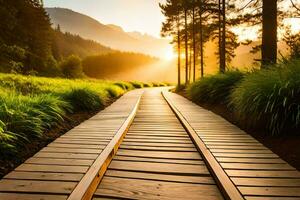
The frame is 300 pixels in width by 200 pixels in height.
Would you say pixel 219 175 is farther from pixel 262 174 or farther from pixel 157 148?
pixel 157 148

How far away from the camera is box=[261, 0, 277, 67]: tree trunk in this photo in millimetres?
8492

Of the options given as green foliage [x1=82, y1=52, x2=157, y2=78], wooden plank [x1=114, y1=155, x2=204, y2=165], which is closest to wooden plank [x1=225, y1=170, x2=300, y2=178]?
wooden plank [x1=114, y1=155, x2=204, y2=165]

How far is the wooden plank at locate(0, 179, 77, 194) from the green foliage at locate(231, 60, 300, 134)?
355cm

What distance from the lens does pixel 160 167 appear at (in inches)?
153

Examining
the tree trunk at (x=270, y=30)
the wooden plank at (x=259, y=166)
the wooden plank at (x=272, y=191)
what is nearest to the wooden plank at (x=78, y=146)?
the wooden plank at (x=259, y=166)

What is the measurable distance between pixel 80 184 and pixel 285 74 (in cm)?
452

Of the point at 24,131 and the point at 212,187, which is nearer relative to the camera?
the point at 212,187

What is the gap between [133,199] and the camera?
2955 millimetres

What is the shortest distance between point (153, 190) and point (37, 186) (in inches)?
51.1

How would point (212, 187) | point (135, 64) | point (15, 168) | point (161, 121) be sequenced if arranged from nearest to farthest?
point (212, 187) → point (15, 168) → point (161, 121) → point (135, 64)

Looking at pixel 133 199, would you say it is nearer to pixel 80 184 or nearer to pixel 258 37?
pixel 80 184

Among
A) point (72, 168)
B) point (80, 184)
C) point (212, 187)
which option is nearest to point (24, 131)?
point (72, 168)

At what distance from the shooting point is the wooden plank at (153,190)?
9.94ft

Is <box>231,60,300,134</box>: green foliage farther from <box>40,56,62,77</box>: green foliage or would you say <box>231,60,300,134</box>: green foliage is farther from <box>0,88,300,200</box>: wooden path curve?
<box>40,56,62,77</box>: green foliage
